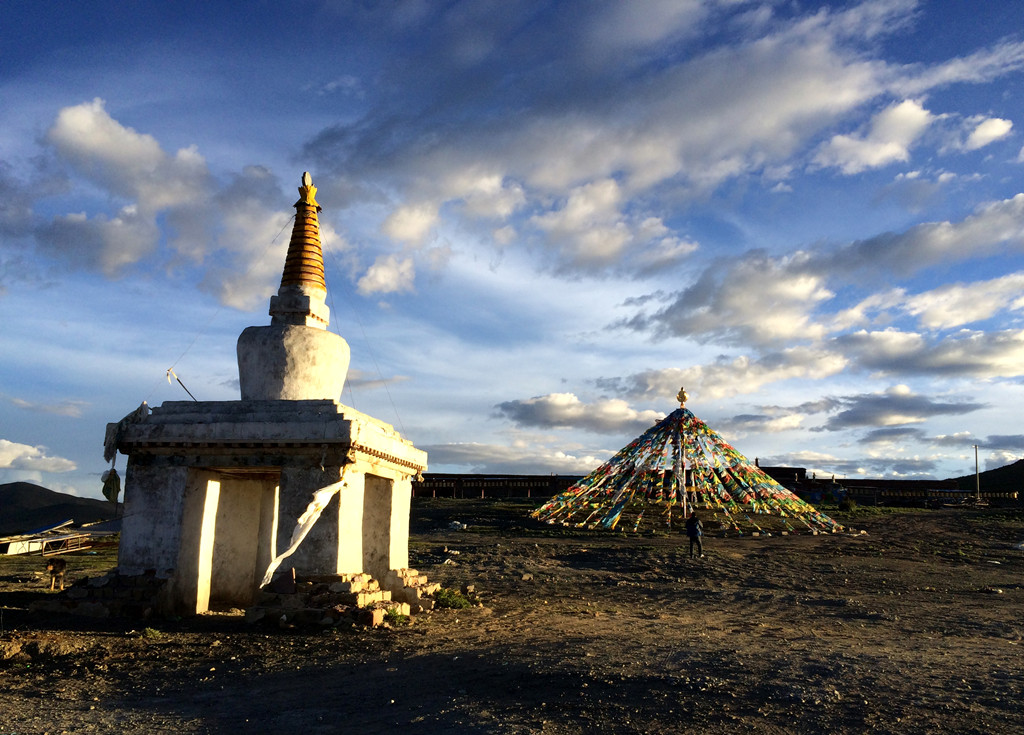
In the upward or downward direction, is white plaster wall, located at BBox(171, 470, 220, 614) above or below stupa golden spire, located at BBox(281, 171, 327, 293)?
below

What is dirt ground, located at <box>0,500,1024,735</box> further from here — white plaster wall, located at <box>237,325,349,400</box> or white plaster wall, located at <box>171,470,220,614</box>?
white plaster wall, located at <box>237,325,349,400</box>

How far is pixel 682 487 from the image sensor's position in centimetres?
2797

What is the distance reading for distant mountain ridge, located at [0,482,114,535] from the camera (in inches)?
1855

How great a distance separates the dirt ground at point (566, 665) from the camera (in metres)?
7.22

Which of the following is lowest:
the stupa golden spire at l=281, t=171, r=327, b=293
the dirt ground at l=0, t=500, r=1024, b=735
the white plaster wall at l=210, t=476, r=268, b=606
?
the dirt ground at l=0, t=500, r=1024, b=735

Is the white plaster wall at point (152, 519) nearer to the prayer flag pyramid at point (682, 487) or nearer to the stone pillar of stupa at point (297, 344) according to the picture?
the stone pillar of stupa at point (297, 344)

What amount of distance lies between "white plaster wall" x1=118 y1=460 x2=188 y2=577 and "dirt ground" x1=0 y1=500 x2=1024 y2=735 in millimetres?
1078

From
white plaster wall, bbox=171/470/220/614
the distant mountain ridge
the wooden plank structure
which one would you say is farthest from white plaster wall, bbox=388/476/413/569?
the distant mountain ridge

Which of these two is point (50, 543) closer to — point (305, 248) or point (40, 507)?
point (305, 248)

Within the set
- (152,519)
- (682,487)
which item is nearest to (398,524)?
(152,519)

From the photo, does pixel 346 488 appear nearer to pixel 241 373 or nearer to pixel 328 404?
pixel 328 404

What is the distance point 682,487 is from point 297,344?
58.4 ft

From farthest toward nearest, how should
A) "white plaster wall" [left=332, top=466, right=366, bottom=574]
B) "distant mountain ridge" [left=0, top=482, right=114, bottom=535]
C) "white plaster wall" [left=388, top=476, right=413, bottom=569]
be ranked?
"distant mountain ridge" [left=0, top=482, right=114, bottom=535] < "white plaster wall" [left=388, top=476, right=413, bottom=569] < "white plaster wall" [left=332, top=466, right=366, bottom=574]

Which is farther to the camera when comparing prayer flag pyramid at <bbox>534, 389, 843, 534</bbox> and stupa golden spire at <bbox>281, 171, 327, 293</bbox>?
prayer flag pyramid at <bbox>534, 389, 843, 534</bbox>
